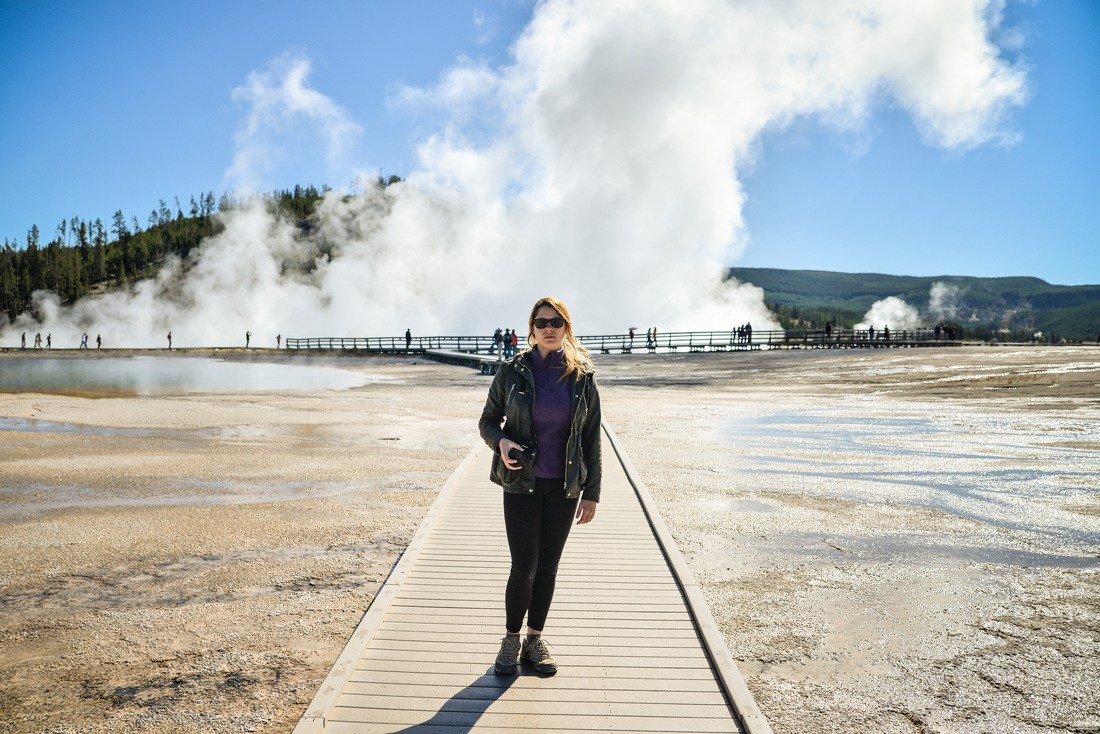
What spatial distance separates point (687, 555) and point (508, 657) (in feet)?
12.0

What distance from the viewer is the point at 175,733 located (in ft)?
13.6

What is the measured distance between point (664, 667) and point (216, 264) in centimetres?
14152

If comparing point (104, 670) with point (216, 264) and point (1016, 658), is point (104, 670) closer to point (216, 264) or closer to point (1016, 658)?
point (1016, 658)

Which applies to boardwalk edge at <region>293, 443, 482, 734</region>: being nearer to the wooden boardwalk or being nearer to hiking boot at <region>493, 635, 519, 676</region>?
the wooden boardwalk

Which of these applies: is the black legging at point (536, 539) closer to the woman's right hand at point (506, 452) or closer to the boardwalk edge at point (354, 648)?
the woman's right hand at point (506, 452)

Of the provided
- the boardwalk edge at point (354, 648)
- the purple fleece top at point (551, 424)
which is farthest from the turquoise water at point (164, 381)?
the purple fleece top at point (551, 424)

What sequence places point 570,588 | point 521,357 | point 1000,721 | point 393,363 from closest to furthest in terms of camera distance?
point 521,357 → point 1000,721 → point 570,588 → point 393,363

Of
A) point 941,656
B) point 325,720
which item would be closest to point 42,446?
point 325,720

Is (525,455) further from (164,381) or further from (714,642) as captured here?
(164,381)

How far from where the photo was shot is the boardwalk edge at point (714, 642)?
3.79 m

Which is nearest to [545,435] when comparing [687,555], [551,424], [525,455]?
[551,424]

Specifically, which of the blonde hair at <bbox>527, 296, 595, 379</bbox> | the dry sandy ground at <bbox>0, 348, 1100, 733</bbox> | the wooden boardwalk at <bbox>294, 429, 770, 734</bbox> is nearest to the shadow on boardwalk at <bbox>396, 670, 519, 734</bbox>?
the wooden boardwalk at <bbox>294, 429, 770, 734</bbox>

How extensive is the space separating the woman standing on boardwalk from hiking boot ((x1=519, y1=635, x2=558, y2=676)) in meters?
0.44

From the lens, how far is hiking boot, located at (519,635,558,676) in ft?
13.9
